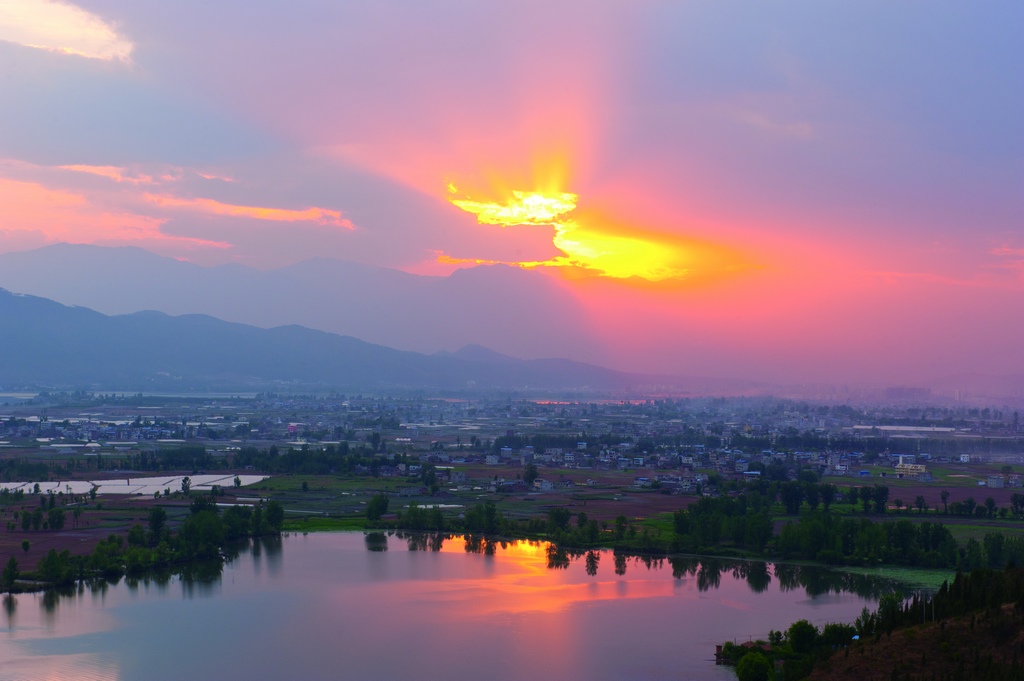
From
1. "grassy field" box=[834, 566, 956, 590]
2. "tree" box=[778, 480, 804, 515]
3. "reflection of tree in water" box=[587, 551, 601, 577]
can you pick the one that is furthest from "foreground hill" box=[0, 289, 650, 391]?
"grassy field" box=[834, 566, 956, 590]

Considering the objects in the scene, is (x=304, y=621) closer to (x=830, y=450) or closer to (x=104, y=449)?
(x=104, y=449)

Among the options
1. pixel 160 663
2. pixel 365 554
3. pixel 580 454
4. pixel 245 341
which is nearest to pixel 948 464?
pixel 580 454

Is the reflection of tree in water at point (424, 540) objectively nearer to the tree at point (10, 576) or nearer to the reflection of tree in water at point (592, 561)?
the reflection of tree in water at point (592, 561)

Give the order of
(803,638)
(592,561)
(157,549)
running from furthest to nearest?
1. (592,561)
2. (157,549)
3. (803,638)

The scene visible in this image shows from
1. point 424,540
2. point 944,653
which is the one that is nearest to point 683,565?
Answer: point 424,540

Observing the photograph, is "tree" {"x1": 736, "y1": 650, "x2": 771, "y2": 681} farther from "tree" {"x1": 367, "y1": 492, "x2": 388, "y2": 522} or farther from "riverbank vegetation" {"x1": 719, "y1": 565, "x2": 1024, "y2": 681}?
"tree" {"x1": 367, "y1": 492, "x2": 388, "y2": 522}

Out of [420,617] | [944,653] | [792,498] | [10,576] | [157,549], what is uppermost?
[944,653]

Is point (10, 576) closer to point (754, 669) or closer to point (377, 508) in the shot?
point (377, 508)

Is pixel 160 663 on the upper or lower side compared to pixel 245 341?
lower
